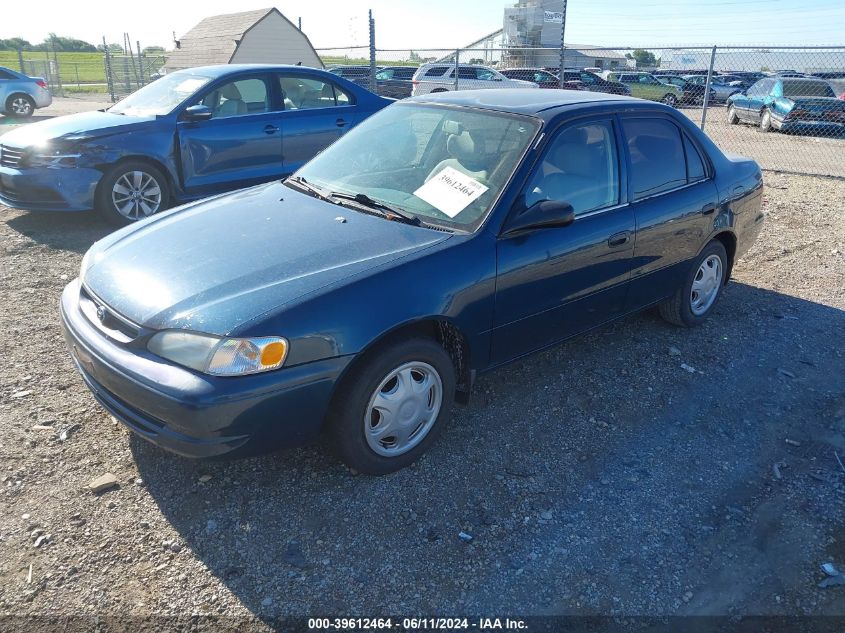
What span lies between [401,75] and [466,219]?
24.3 metres

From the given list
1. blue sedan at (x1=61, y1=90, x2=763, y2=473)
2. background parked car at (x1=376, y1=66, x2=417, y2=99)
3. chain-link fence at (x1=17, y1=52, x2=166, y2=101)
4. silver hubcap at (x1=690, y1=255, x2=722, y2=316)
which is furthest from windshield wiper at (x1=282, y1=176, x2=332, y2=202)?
background parked car at (x1=376, y1=66, x2=417, y2=99)

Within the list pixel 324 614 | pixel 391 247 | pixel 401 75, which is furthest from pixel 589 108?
pixel 401 75

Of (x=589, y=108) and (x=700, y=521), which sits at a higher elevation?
(x=589, y=108)

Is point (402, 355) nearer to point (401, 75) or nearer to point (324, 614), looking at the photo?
point (324, 614)

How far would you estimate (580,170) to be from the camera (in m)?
3.76

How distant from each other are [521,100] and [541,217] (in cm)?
108

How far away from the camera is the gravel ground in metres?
2.49

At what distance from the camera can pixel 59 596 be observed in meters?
2.43

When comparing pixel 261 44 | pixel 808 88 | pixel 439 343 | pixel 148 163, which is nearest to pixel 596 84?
pixel 808 88

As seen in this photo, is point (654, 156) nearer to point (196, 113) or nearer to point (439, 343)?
point (439, 343)

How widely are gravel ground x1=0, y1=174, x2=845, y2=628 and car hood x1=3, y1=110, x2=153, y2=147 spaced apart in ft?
9.60

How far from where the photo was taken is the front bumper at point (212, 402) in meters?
2.53

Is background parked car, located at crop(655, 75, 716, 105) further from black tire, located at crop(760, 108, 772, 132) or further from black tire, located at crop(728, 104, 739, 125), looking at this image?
black tire, located at crop(760, 108, 772, 132)

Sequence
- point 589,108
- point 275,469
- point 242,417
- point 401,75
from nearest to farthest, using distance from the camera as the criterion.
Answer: point 242,417 < point 275,469 < point 589,108 < point 401,75
